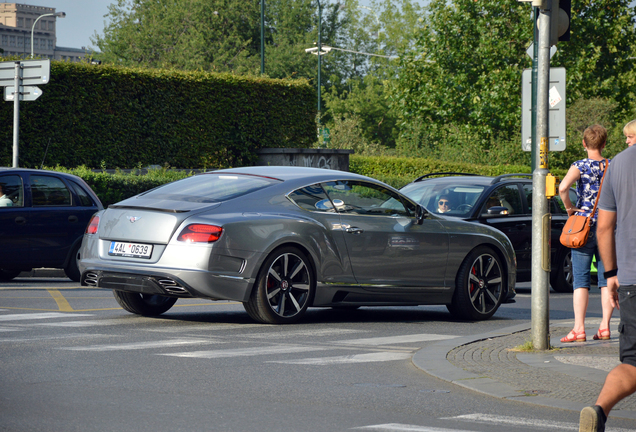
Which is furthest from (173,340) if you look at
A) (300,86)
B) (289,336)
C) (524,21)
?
(524,21)

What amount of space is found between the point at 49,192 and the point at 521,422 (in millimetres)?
10119

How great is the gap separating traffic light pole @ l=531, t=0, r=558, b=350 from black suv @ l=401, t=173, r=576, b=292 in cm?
573

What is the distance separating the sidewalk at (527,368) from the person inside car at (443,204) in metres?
4.71

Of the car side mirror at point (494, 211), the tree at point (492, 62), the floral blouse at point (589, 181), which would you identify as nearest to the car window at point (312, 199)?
the floral blouse at point (589, 181)

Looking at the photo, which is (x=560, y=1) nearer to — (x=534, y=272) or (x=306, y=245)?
(x=534, y=272)

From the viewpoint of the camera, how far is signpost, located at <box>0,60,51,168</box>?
17.9 meters

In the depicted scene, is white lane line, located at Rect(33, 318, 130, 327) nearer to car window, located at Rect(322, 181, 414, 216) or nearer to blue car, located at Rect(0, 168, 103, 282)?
car window, located at Rect(322, 181, 414, 216)

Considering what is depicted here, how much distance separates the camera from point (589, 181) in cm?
860

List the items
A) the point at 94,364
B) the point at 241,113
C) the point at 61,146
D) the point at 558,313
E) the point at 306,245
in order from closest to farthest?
the point at 94,364 → the point at 306,245 → the point at 558,313 → the point at 61,146 → the point at 241,113

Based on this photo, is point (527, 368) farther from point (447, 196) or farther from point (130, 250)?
point (447, 196)

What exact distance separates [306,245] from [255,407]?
394 centimetres

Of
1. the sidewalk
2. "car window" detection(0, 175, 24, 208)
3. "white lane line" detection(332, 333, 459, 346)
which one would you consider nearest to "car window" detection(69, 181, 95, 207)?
"car window" detection(0, 175, 24, 208)

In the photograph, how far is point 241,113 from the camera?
27.1 meters

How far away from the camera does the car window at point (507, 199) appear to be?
14.0 m
